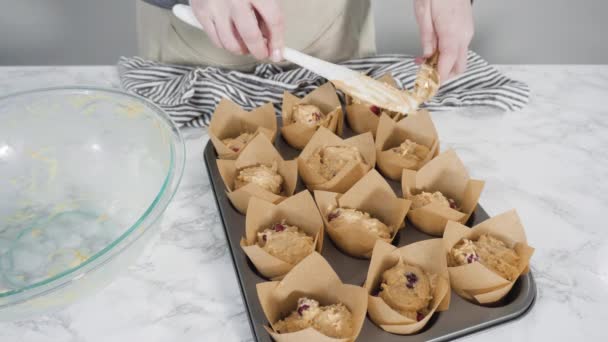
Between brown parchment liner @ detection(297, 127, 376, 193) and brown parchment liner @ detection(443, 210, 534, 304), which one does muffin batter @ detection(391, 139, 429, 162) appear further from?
brown parchment liner @ detection(443, 210, 534, 304)

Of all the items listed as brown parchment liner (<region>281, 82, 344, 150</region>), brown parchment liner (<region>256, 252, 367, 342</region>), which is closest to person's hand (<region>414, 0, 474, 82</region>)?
brown parchment liner (<region>281, 82, 344, 150</region>)

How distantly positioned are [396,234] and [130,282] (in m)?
0.50

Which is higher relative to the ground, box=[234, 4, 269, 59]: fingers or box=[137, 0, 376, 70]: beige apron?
box=[234, 4, 269, 59]: fingers

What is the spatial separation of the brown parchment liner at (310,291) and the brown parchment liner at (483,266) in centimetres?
17

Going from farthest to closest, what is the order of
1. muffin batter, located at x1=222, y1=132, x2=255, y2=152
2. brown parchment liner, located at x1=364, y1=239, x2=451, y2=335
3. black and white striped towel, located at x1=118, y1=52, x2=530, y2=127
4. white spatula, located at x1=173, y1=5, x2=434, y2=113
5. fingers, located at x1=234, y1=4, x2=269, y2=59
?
black and white striped towel, located at x1=118, y1=52, x2=530, y2=127
muffin batter, located at x1=222, y1=132, x2=255, y2=152
white spatula, located at x1=173, y1=5, x2=434, y2=113
fingers, located at x1=234, y1=4, x2=269, y2=59
brown parchment liner, located at x1=364, y1=239, x2=451, y2=335

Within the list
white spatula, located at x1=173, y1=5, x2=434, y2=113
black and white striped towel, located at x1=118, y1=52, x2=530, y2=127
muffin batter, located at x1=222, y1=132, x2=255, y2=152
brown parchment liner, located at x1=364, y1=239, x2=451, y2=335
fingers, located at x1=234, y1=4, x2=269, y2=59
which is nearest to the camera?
brown parchment liner, located at x1=364, y1=239, x2=451, y2=335

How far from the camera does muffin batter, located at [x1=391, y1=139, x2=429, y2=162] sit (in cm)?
106

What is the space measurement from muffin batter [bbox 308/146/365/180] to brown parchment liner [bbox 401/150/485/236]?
0.40ft

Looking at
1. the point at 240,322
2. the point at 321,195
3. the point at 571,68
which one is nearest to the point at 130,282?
the point at 240,322

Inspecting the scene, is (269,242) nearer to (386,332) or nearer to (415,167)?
(386,332)

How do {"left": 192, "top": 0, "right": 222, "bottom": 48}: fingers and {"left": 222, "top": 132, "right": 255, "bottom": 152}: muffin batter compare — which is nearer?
{"left": 192, "top": 0, "right": 222, "bottom": 48}: fingers

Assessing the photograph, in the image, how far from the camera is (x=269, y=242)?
0.89 meters

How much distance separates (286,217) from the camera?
94 centimetres

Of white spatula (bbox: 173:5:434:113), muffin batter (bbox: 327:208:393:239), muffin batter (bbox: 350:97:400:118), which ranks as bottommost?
muffin batter (bbox: 327:208:393:239)
